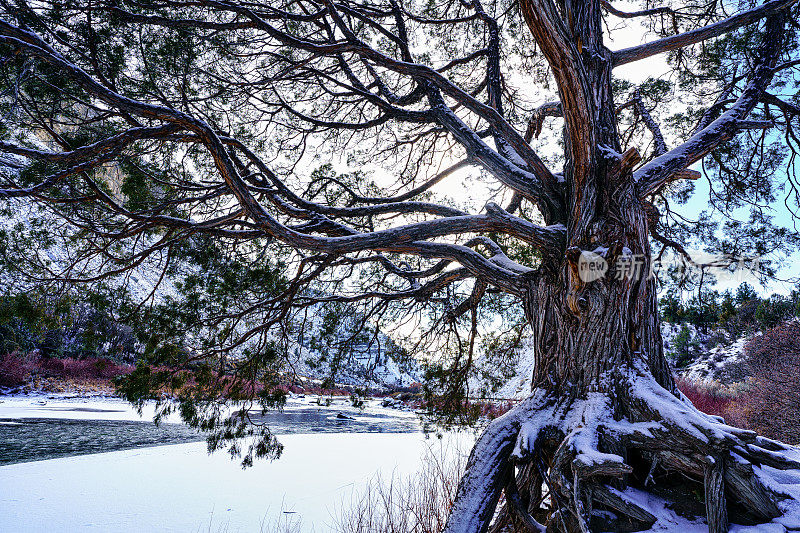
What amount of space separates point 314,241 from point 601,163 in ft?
6.33

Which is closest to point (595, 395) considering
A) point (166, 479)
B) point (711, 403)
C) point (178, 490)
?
point (178, 490)

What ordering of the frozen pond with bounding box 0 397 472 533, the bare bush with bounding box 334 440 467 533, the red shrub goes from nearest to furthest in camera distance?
the bare bush with bounding box 334 440 467 533
the frozen pond with bounding box 0 397 472 533
the red shrub

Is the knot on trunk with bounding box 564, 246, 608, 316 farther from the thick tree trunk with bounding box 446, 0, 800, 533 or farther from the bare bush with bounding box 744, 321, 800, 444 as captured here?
the bare bush with bounding box 744, 321, 800, 444

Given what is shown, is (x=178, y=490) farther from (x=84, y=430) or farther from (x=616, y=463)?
(x=84, y=430)

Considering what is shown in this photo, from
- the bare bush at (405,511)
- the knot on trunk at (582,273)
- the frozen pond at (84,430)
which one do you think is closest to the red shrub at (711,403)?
the frozen pond at (84,430)

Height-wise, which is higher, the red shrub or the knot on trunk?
the knot on trunk

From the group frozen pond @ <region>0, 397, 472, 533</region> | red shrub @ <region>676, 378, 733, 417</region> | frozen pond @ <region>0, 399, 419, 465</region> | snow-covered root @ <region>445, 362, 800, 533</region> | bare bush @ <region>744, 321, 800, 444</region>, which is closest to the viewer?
snow-covered root @ <region>445, 362, 800, 533</region>

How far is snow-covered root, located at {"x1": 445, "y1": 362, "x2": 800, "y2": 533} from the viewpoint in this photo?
1877 mm

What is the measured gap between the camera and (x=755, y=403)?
348 inches

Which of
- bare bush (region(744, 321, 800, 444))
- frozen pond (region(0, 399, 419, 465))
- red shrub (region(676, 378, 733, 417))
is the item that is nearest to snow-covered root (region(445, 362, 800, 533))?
frozen pond (region(0, 399, 419, 465))

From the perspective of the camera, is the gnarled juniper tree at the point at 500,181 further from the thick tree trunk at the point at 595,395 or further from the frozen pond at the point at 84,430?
the frozen pond at the point at 84,430

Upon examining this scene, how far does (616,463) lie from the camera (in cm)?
183

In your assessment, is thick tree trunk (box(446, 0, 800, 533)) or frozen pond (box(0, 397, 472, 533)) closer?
thick tree trunk (box(446, 0, 800, 533))

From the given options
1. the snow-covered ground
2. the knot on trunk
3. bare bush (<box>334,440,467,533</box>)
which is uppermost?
the knot on trunk
